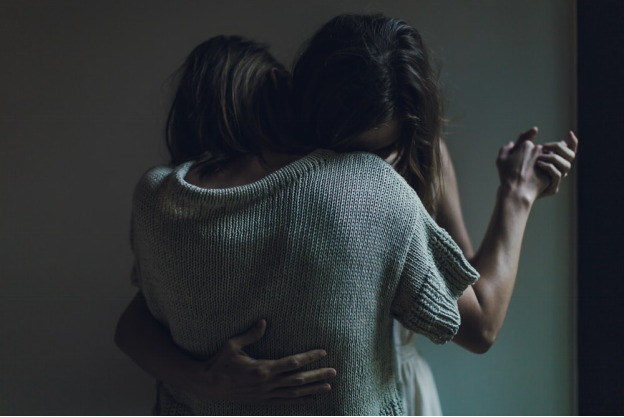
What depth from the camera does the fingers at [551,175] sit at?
0.78 metres

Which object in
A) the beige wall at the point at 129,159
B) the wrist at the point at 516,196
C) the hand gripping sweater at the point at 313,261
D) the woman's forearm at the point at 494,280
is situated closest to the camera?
the hand gripping sweater at the point at 313,261

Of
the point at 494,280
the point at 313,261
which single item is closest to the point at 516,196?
the point at 494,280

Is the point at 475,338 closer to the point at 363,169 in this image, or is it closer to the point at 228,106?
the point at 363,169

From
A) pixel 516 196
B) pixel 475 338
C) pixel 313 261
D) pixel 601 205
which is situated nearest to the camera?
pixel 313 261

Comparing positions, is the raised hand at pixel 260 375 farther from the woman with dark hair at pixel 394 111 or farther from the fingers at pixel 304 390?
the woman with dark hair at pixel 394 111

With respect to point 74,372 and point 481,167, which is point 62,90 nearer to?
point 74,372

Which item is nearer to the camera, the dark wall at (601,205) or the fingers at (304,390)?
the fingers at (304,390)

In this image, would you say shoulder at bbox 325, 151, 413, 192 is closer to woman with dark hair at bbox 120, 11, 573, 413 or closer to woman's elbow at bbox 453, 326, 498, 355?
woman with dark hair at bbox 120, 11, 573, 413

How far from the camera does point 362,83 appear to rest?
556 mm

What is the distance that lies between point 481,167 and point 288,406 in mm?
695

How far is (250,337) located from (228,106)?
1.14 feet

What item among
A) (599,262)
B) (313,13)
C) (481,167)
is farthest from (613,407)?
(313,13)

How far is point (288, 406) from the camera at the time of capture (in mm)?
600

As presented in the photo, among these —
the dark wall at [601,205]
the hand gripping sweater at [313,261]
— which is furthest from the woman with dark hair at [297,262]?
the dark wall at [601,205]
